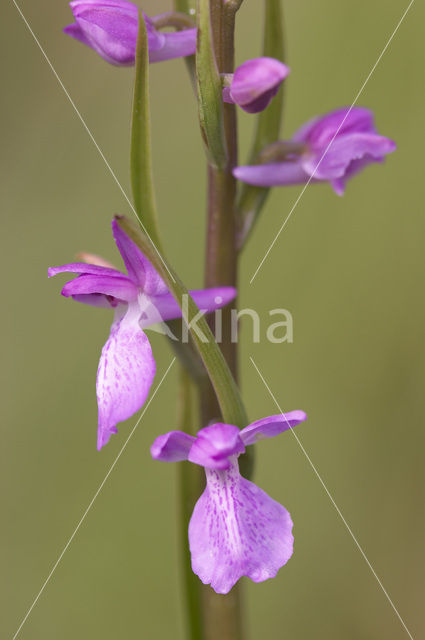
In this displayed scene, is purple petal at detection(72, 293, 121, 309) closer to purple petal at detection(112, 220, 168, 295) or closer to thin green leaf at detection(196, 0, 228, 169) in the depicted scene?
purple petal at detection(112, 220, 168, 295)

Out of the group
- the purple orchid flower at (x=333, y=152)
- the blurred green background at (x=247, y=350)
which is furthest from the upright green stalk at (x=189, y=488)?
the blurred green background at (x=247, y=350)

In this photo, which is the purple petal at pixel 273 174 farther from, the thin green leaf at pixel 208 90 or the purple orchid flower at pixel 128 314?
the purple orchid flower at pixel 128 314

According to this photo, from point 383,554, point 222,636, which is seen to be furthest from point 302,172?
point 383,554

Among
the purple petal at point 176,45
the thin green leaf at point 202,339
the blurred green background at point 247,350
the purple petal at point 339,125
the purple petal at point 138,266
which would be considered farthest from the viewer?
the blurred green background at point 247,350

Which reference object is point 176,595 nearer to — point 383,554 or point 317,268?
point 383,554

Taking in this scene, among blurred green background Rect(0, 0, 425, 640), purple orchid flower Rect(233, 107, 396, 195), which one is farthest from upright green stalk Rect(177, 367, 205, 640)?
blurred green background Rect(0, 0, 425, 640)

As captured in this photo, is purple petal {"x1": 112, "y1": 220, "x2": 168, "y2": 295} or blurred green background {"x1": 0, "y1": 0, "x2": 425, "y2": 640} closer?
purple petal {"x1": 112, "y1": 220, "x2": 168, "y2": 295}

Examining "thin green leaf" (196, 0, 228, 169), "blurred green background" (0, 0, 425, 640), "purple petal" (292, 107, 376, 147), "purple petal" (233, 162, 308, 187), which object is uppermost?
"thin green leaf" (196, 0, 228, 169)
